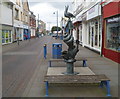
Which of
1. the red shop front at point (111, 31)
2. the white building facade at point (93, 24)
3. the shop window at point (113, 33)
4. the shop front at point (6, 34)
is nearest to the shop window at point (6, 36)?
the shop front at point (6, 34)

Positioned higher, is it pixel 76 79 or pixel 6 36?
pixel 6 36

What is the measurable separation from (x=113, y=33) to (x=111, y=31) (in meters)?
0.30

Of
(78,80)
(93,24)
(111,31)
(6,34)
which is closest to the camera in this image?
(78,80)

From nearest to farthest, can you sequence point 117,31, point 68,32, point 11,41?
point 68,32 → point 117,31 → point 11,41

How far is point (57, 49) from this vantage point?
11.4m

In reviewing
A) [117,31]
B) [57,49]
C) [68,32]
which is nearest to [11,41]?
[57,49]

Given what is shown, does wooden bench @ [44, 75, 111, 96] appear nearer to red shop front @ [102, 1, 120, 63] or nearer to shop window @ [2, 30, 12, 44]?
red shop front @ [102, 1, 120, 63]

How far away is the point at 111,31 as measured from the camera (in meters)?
11.2

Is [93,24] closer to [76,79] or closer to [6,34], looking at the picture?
[76,79]

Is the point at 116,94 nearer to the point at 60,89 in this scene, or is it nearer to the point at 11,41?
the point at 60,89

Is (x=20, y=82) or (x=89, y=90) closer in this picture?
(x=89, y=90)

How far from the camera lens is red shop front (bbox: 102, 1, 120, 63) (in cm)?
988

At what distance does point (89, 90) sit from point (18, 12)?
106 ft

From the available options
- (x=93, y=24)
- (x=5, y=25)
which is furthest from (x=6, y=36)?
(x=93, y=24)
